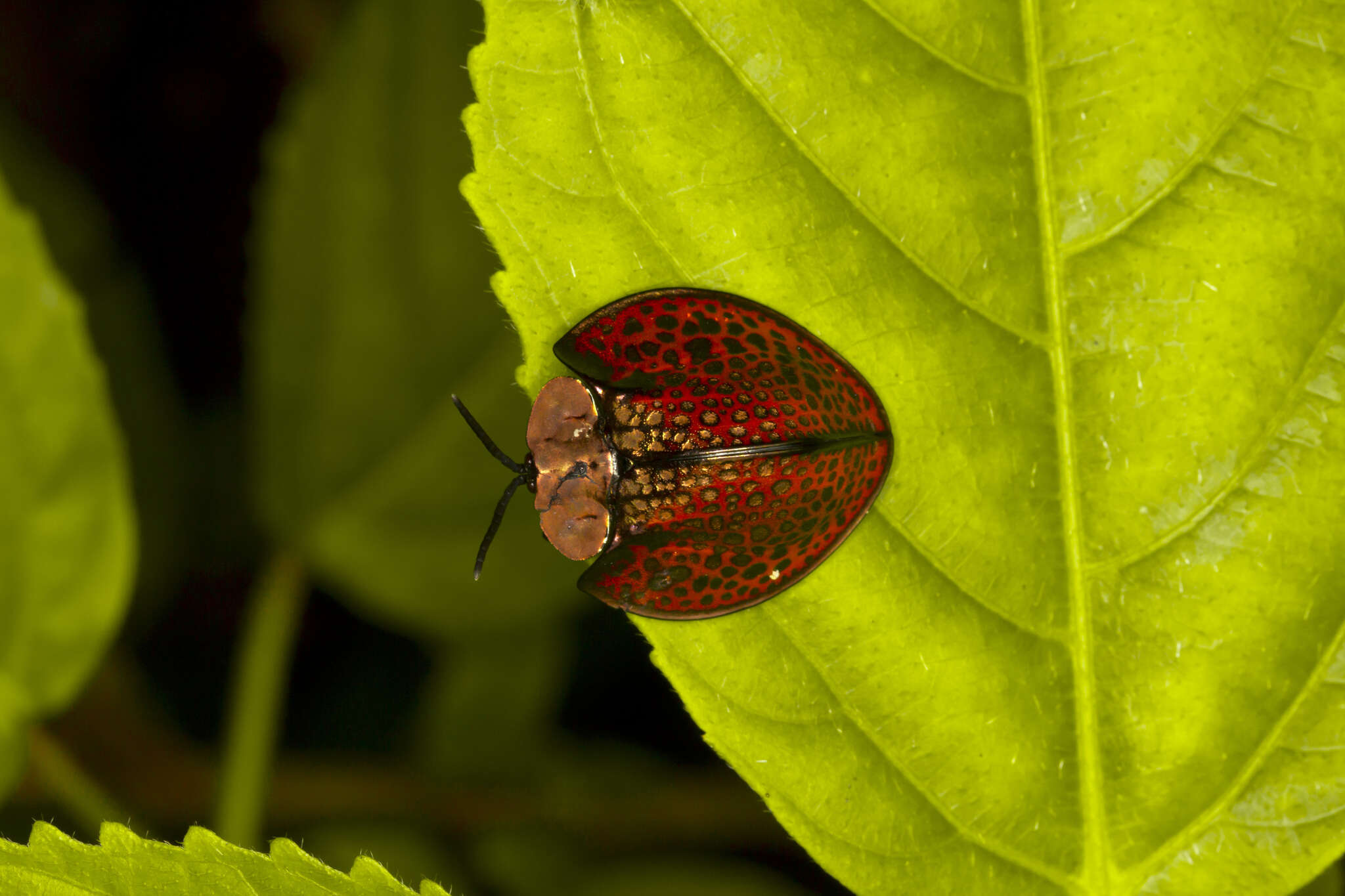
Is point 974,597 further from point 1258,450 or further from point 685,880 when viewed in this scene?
point 685,880

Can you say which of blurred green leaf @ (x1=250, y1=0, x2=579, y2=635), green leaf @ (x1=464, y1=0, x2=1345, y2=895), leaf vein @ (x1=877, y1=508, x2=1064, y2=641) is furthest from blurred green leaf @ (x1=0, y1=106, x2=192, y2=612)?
leaf vein @ (x1=877, y1=508, x2=1064, y2=641)

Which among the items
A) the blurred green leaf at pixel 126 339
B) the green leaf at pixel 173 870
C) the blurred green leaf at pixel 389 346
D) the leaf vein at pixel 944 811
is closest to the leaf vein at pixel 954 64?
the leaf vein at pixel 944 811

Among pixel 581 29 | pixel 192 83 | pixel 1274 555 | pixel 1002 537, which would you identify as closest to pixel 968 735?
pixel 1002 537

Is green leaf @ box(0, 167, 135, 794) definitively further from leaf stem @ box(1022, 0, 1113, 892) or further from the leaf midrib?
leaf stem @ box(1022, 0, 1113, 892)

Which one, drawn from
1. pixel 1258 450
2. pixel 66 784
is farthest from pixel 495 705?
pixel 1258 450

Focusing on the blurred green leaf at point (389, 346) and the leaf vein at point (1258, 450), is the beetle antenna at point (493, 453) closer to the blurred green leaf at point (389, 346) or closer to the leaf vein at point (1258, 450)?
the blurred green leaf at point (389, 346)

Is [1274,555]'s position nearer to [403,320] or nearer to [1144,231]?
[1144,231]
